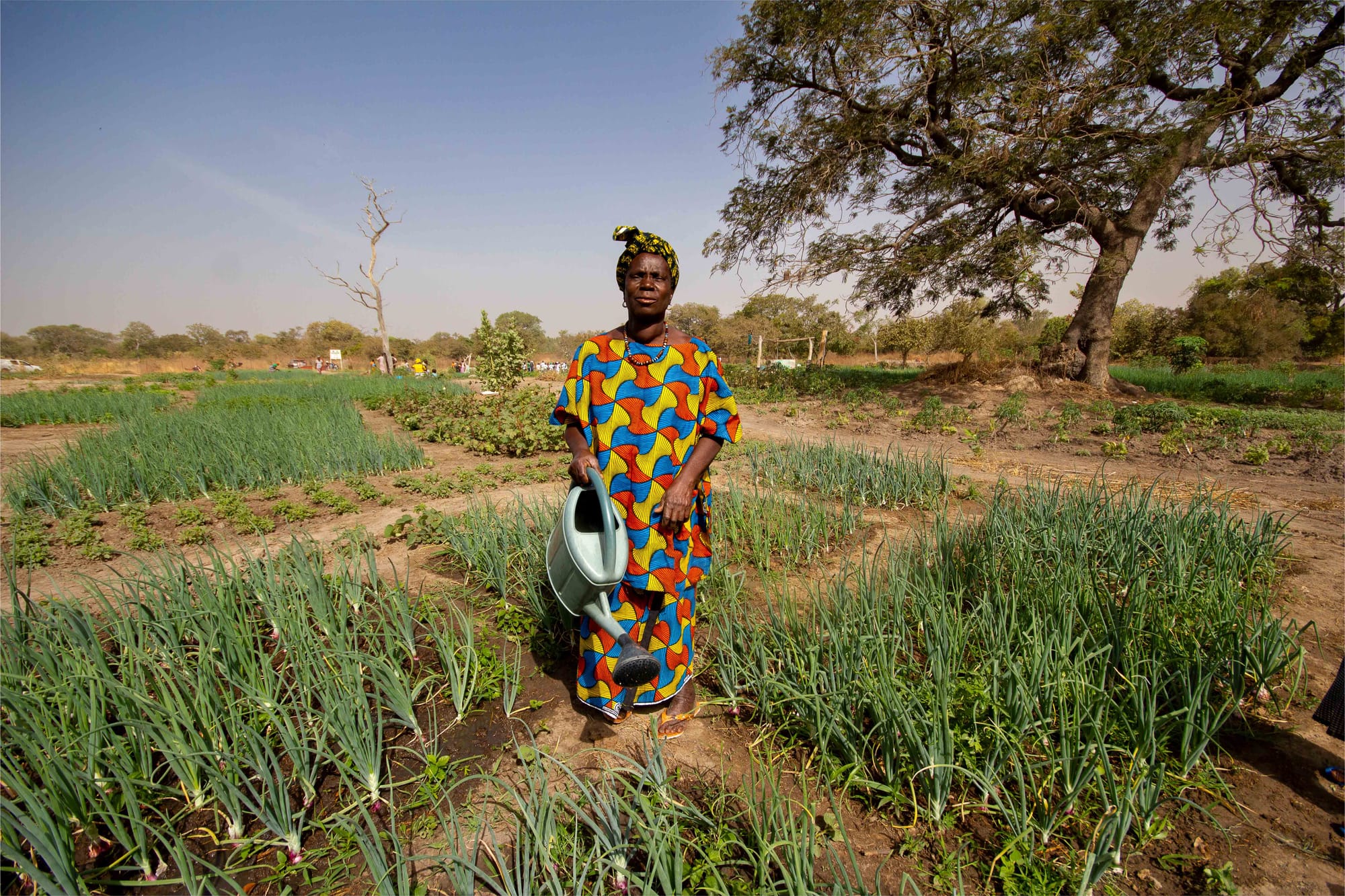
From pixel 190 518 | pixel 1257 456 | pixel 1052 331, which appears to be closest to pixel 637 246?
pixel 190 518

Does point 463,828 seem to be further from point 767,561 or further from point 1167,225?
point 1167,225

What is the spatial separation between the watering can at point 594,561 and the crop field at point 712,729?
251 mm

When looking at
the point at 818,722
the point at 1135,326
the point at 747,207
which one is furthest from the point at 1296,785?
the point at 1135,326

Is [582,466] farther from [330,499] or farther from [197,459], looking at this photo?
[197,459]

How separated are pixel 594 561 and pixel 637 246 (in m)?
1.02

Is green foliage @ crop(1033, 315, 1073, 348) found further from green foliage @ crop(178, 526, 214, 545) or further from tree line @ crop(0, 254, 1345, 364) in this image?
green foliage @ crop(178, 526, 214, 545)

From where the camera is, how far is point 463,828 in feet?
4.62

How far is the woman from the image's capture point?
1654 mm

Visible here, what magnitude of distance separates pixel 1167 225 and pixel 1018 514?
15557mm

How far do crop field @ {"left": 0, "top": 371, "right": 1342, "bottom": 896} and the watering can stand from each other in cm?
25

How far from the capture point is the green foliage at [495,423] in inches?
261

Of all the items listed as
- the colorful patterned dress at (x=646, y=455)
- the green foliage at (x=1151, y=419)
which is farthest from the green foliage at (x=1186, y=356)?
the colorful patterned dress at (x=646, y=455)

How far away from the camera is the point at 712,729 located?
5.95ft

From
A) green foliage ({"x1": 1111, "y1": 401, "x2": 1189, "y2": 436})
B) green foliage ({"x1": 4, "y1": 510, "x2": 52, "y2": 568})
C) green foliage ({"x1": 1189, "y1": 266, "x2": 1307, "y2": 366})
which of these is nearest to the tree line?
green foliage ({"x1": 1189, "y1": 266, "x2": 1307, "y2": 366})
